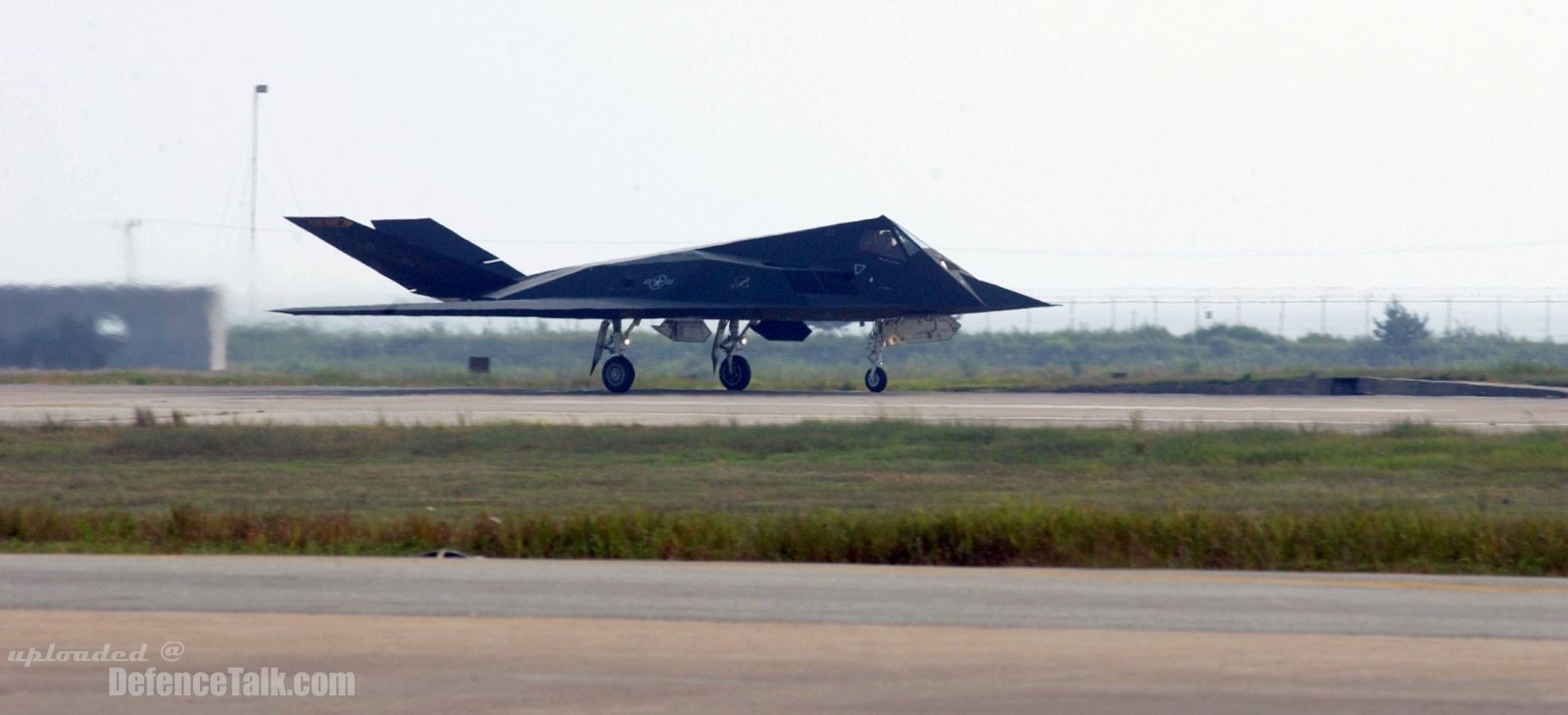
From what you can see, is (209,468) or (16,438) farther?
(16,438)

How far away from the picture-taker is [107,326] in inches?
1686

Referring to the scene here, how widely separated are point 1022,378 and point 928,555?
2814 cm

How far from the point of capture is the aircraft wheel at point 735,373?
33875 mm

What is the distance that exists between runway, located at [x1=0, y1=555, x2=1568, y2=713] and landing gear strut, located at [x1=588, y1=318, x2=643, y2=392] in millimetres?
22927

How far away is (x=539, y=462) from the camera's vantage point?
19203 millimetres

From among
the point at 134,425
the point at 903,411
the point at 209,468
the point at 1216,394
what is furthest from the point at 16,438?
the point at 1216,394

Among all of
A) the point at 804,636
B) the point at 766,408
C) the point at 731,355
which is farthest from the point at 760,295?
the point at 804,636

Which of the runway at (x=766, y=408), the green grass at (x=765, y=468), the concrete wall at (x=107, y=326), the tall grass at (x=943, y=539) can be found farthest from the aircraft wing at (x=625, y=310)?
the tall grass at (x=943, y=539)

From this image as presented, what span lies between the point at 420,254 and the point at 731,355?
7.63m

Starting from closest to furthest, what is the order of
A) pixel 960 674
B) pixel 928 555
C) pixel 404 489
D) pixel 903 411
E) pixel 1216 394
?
pixel 960 674, pixel 928 555, pixel 404 489, pixel 903 411, pixel 1216 394

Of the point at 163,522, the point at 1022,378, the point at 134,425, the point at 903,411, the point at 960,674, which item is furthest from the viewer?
the point at 1022,378

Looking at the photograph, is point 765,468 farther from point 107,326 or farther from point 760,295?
point 107,326

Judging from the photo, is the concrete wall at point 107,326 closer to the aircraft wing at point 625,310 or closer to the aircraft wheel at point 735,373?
the aircraft wing at point 625,310

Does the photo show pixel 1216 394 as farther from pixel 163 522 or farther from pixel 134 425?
pixel 163 522
